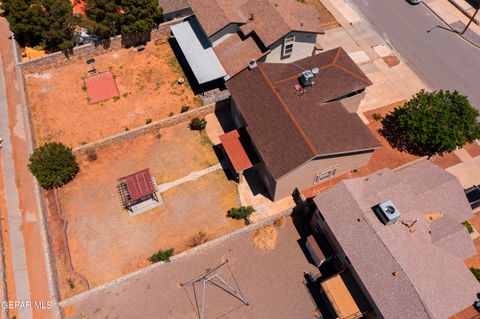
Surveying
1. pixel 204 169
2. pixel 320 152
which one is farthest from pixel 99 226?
pixel 320 152

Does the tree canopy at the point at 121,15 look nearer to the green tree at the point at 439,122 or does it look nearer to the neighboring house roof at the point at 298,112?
the neighboring house roof at the point at 298,112

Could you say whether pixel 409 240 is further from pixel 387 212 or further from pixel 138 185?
pixel 138 185

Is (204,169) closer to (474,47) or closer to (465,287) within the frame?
(465,287)

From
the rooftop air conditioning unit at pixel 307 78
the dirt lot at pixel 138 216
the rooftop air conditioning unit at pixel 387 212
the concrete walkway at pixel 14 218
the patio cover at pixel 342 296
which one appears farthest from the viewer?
the rooftop air conditioning unit at pixel 307 78

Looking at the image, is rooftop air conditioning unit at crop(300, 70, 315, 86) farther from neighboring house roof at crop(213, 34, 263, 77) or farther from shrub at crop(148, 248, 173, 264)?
shrub at crop(148, 248, 173, 264)

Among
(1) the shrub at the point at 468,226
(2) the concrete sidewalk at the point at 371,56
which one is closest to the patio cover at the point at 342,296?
(1) the shrub at the point at 468,226

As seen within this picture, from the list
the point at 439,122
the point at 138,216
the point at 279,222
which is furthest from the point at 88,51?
the point at 439,122
